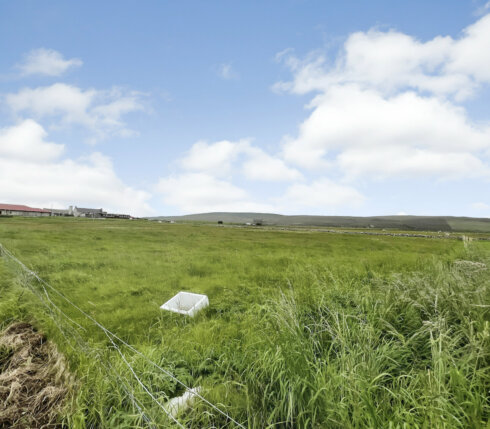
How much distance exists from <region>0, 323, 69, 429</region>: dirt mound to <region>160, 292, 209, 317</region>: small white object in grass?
2846 millimetres

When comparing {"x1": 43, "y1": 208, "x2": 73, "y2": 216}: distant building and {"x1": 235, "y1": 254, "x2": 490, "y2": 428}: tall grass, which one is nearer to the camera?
{"x1": 235, "y1": 254, "x2": 490, "y2": 428}: tall grass

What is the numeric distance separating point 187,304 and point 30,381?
419 centimetres

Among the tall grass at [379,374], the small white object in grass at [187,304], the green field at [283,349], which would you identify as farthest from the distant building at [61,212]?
the tall grass at [379,374]

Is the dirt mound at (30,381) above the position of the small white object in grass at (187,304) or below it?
below

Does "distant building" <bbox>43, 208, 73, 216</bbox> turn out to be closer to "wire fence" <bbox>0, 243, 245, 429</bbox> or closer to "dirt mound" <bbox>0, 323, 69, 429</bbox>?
"wire fence" <bbox>0, 243, 245, 429</bbox>

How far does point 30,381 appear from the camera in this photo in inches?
169

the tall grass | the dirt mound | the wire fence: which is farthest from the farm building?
the tall grass

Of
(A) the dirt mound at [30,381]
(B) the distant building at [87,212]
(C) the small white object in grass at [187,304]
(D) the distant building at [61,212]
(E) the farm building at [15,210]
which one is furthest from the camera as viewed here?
(B) the distant building at [87,212]

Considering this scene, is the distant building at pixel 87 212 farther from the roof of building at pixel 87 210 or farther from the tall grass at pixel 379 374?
the tall grass at pixel 379 374

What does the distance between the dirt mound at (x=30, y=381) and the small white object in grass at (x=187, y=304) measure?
2.85 m

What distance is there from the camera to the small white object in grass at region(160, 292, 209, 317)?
23.5 feet

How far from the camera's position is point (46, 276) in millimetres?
10602

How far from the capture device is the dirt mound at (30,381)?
362 cm

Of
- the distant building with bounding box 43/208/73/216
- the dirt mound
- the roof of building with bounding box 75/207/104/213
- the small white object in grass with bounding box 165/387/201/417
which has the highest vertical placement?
the roof of building with bounding box 75/207/104/213
